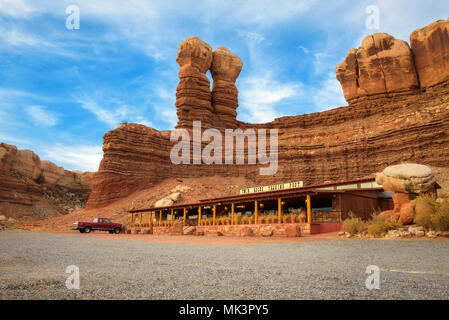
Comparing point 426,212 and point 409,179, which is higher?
point 409,179

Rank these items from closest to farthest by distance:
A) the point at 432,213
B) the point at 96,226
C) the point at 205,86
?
the point at 432,213, the point at 96,226, the point at 205,86

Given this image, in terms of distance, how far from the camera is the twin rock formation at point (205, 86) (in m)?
57.3

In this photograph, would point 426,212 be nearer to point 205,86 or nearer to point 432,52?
point 432,52

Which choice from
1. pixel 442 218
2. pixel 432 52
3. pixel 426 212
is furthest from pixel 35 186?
pixel 432 52

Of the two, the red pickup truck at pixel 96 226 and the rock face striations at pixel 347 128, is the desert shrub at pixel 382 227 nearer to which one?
the red pickup truck at pixel 96 226

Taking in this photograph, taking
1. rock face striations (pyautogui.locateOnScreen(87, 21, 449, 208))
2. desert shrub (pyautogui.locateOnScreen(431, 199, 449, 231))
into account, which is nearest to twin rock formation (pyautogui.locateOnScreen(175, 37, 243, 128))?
rock face striations (pyautogui.locateOnScreen(87, 21, 449, 208))

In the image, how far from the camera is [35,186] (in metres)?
56.2

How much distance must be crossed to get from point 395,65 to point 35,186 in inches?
2678

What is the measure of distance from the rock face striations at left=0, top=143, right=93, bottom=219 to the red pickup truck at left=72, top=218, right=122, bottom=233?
28781 millimetres
